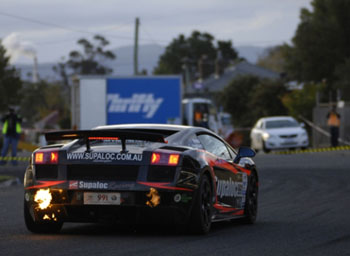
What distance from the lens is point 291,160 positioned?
27953 mm

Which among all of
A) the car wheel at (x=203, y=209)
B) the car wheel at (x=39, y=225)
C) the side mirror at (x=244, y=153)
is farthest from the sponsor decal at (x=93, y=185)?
the side mirror at (x=244, y=153)

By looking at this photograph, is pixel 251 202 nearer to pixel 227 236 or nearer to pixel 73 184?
pixel 227 236

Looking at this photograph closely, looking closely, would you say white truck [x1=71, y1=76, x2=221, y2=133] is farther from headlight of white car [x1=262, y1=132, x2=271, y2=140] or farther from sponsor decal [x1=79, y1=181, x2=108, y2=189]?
sponsor decal [x1=79, y1=181, x2=108, y2=189]

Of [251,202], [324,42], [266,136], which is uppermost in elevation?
[324,42]

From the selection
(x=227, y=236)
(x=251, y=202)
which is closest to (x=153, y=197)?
(x=227, y=236)

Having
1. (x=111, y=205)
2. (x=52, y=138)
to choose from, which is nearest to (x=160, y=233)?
(x=111, y=205)

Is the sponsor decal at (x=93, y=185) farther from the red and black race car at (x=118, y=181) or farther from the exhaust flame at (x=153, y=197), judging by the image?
the exhaust flame at (x=153, y=197)

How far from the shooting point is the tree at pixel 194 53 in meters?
141

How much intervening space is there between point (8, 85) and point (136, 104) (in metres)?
34.1

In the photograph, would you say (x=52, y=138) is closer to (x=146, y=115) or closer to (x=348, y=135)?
(x=146, y=115)

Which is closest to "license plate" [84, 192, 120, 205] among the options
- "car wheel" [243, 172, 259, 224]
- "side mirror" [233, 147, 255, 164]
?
"side mirror" [233, 147, 255, 164]

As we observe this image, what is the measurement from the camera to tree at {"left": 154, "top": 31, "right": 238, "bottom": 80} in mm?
141250

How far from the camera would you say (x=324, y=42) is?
68812 millimetres

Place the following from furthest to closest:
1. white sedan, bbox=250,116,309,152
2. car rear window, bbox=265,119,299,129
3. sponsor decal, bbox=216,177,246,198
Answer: car rear window, bbox=265,119,299,129, white sedan, bbox=250,116,309,152, sponsor decal, bbox=216,177,246,198
